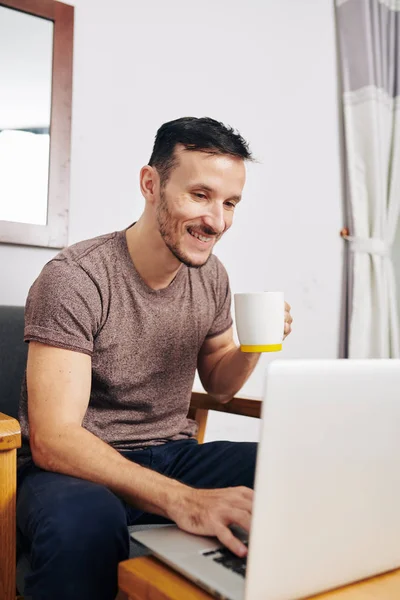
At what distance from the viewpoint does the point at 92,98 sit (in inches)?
63.9

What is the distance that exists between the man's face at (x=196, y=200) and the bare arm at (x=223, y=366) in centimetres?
A: 26

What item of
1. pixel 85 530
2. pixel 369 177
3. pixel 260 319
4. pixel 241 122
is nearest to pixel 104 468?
pixel 85 530

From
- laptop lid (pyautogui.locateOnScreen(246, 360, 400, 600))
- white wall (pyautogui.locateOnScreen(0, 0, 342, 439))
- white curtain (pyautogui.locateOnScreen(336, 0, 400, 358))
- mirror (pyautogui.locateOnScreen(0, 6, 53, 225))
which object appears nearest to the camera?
laptop lid (pyautogui.locateOnScreen(246, 360, 400, 600))

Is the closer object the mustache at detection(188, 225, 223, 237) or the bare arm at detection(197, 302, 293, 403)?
the mustache at detection(188, 225, 223, 237)

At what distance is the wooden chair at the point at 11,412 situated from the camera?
88cm

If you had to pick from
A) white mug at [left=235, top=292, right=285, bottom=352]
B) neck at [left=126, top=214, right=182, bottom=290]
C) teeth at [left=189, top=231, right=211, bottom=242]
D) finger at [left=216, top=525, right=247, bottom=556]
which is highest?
teeth at [left=189, top=231, right=211, bottom=242]

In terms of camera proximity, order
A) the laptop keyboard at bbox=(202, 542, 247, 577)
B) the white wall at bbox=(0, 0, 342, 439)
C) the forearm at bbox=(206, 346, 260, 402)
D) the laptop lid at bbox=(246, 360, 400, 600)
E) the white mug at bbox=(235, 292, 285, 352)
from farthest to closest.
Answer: the white wall at bbox=(0, 0, 342, 439)
the forearm at bbox=(206, 346, 260, 402)
the white mug at bbox=(235, 292, 285, 352)
the laptop keyboard at bbox=(202, 542, 247, 577)
the laptop lid at bbox=(246, 360, 400, 600)

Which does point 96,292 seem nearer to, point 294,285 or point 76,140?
point 76,140

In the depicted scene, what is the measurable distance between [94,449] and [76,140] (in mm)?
936

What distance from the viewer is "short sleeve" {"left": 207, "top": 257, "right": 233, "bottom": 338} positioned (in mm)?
1426

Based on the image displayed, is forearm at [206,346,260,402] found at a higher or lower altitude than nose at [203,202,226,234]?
lower

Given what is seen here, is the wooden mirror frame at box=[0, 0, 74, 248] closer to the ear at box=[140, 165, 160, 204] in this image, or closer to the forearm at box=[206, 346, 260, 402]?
the ear at box=[140, 165, 160, 204]

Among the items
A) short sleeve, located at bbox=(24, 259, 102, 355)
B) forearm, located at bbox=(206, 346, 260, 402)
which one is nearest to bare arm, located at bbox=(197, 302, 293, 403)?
forearm, located at bbox=(206, 346, 260, 402)

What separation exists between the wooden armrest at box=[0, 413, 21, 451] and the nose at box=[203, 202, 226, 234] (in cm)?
56
